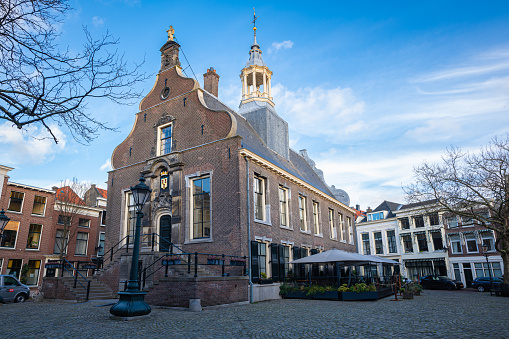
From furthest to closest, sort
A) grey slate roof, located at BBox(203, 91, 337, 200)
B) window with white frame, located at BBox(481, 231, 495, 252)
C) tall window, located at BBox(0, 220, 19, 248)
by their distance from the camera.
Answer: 1. window with white frame, located at BBox(481, 231, 495, 252)
2. tall window, located at BBox(0, 220, 19, 248)
3. grey slate roof, located at BBox(203, 91, 337, 200)

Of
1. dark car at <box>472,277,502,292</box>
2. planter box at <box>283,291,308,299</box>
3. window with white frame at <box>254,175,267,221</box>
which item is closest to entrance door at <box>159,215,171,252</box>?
window with white frame at <box>254,175,267,221</box>

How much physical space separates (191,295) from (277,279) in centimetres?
688

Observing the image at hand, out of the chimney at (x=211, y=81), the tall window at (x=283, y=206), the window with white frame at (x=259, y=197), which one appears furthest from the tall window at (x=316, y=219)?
the chimney at (x=211, y=81)

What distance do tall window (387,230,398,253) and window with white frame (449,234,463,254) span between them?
713 cm

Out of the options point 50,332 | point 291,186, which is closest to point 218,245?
point 291,186

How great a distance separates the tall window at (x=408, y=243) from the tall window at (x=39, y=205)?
3987 centimetres

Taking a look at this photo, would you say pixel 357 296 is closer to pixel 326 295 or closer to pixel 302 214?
pixel 326 295

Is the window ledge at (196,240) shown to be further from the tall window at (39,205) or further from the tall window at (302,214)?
→ the tall window at (39,205)

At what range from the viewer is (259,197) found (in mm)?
18516

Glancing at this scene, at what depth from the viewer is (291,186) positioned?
21.8 metres

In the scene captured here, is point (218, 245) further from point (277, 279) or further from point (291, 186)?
point (291, 186)

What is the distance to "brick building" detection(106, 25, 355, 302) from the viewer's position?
661 inches

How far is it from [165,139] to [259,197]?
660 centimetres

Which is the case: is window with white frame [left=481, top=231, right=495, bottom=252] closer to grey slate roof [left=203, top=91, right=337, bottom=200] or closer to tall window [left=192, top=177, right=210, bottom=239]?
grey slate roof [left=203, top=91, right=337, bottom=200]
